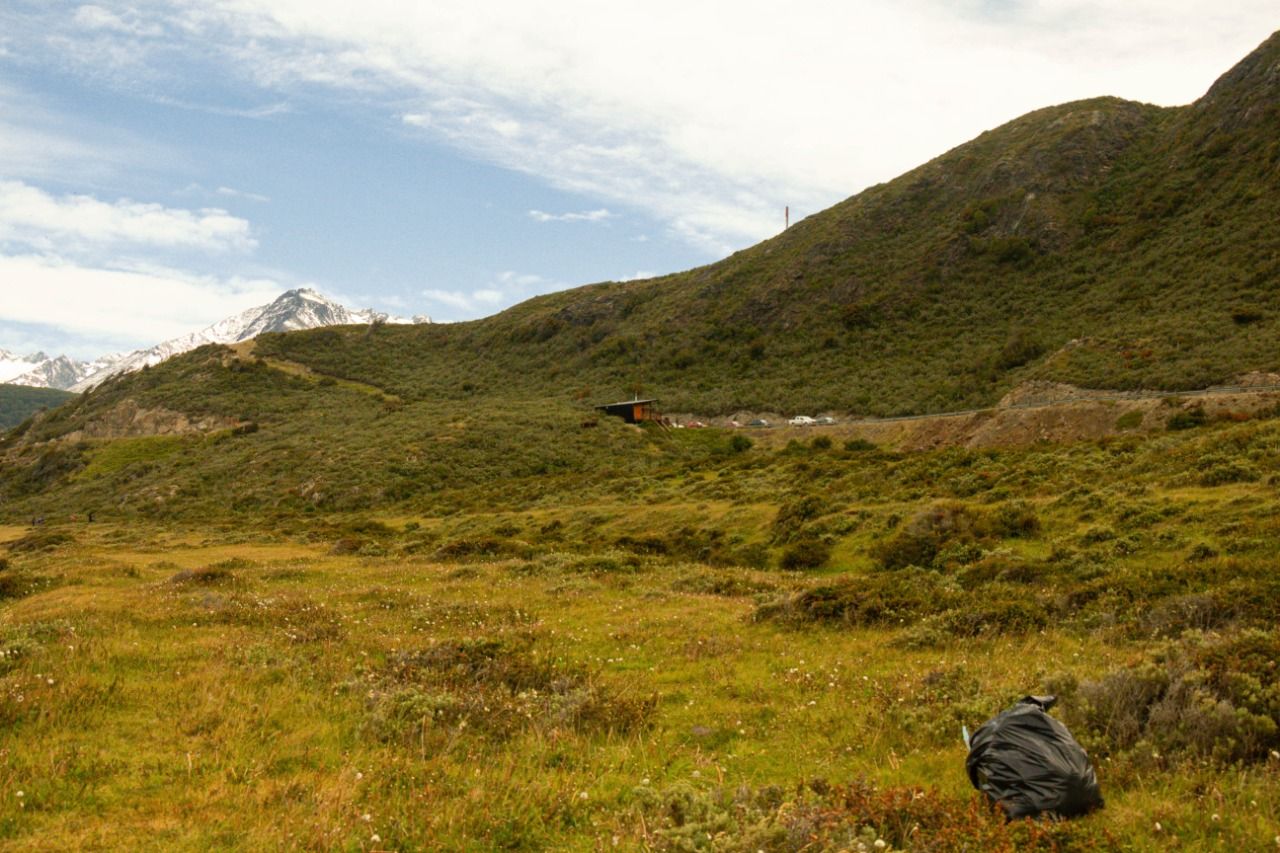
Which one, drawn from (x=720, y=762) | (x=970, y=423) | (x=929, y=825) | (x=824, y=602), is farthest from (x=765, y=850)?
(x=970, y=423)

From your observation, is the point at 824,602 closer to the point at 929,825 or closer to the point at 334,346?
the point at 929,825

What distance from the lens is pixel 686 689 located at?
10.5m

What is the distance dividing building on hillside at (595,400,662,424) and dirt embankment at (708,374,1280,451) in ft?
93.4

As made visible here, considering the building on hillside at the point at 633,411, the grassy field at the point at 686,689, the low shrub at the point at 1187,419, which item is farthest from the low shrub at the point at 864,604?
the building on hillside at the point at 633,411

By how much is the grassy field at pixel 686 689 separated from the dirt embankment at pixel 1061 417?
38.4 feet

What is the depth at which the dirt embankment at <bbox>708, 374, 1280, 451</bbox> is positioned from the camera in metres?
32.1

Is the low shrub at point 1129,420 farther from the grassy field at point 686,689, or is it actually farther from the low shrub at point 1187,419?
the grassy field at point 686,689

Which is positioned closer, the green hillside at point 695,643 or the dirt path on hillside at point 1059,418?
the green hillside at point 695,643

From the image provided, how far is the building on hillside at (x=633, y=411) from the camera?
267ft

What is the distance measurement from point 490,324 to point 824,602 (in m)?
137

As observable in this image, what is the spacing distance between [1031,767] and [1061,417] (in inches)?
1466

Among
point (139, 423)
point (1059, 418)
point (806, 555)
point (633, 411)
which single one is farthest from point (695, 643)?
point (139, 423)

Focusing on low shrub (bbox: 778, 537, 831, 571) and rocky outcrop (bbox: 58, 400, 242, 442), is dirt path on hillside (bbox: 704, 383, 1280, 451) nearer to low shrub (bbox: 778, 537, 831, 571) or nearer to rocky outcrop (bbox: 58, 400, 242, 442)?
low shrub (bbox: 778, 537, 831, 571)

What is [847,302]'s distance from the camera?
97.2m
